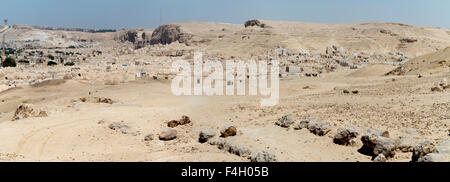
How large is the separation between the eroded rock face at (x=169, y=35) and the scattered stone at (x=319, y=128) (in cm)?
4794

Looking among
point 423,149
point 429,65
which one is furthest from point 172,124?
point 429,65

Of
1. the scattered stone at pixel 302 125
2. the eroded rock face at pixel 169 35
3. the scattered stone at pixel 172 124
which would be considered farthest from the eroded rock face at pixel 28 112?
the eroded rock face at pixel 169 35

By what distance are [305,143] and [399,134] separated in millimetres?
1822

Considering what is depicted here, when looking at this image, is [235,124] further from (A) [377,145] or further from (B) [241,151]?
(A) [377,145]

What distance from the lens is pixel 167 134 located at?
8758 millimetres

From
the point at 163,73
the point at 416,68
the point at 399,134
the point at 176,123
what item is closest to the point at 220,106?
the point at 176,123

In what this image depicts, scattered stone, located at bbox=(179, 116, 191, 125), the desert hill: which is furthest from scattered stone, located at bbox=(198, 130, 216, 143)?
the desert hill

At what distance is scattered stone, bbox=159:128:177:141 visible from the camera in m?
8.71

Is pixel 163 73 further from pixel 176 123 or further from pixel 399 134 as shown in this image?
pixel 399 134

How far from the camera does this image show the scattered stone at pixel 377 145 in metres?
5.99

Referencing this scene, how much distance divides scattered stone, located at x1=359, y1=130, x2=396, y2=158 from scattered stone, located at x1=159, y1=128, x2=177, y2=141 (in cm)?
435

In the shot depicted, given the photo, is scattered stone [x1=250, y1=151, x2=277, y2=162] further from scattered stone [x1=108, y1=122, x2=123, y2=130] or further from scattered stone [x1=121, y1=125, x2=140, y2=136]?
scattered stone [x1=108, y1=122, x2=123, y2=130]

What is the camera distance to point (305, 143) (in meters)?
7.09
